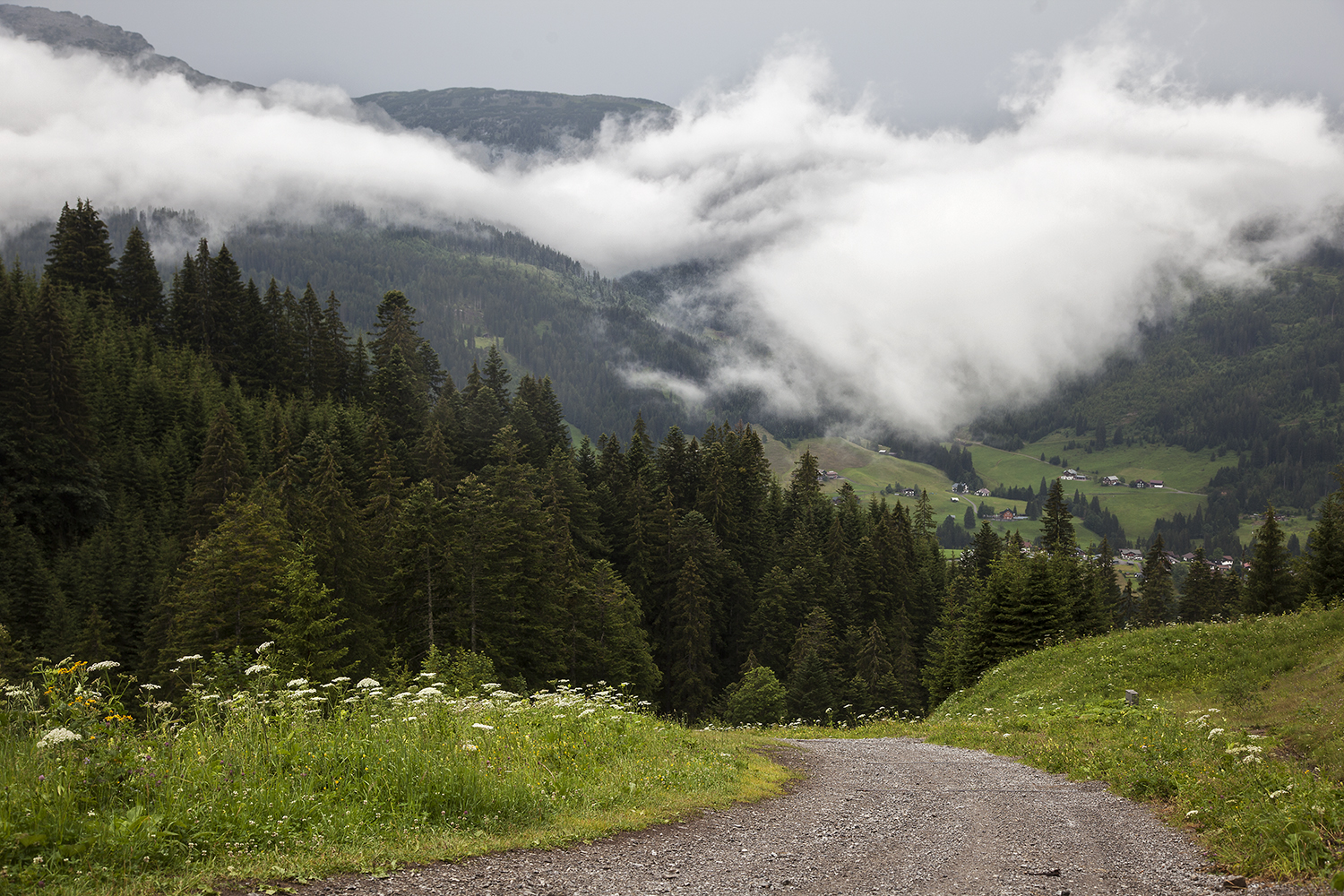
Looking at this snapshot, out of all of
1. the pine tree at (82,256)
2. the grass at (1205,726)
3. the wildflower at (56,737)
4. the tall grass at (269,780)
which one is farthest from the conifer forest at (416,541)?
the wildflower at (56,737)

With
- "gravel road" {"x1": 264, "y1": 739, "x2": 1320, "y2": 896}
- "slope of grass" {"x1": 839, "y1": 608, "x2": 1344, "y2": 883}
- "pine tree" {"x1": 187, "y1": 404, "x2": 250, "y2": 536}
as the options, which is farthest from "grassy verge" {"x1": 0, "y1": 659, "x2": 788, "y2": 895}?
"pine tree" {"x1": 187, "y1": 404, "x2": 250, "y2": 536}

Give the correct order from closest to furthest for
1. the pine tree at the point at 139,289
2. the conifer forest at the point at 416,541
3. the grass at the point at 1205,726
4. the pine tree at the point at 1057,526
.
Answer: the grass at the point at 1205,726, the conifer forest at the point at 416,541, the pine tree at the point at 1057,526, the pine tree at the point at 139,289

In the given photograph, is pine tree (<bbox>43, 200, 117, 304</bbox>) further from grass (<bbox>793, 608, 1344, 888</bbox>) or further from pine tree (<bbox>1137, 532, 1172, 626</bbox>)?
pine tree (<bbox>1137, 532, 1172, 626</bbox>)

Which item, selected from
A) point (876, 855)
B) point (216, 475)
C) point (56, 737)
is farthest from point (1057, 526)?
point (56, 737)

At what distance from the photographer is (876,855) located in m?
10.3

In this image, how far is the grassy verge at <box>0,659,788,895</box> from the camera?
6.97 metres

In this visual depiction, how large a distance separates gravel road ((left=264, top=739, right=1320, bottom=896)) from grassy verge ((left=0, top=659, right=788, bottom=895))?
0.53m

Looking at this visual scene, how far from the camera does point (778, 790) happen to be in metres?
14.0

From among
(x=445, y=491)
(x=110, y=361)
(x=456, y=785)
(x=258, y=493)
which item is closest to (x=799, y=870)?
(x=456, y=785)

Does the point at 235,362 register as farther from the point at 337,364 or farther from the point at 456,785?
the point at 456,785

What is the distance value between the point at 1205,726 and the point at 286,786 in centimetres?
1914

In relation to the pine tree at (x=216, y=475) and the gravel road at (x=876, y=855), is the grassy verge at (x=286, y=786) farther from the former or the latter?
the pine tree at (x=216, y=475)

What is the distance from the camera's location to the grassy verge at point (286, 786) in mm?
6973

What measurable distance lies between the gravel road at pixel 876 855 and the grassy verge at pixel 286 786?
1.75ft
